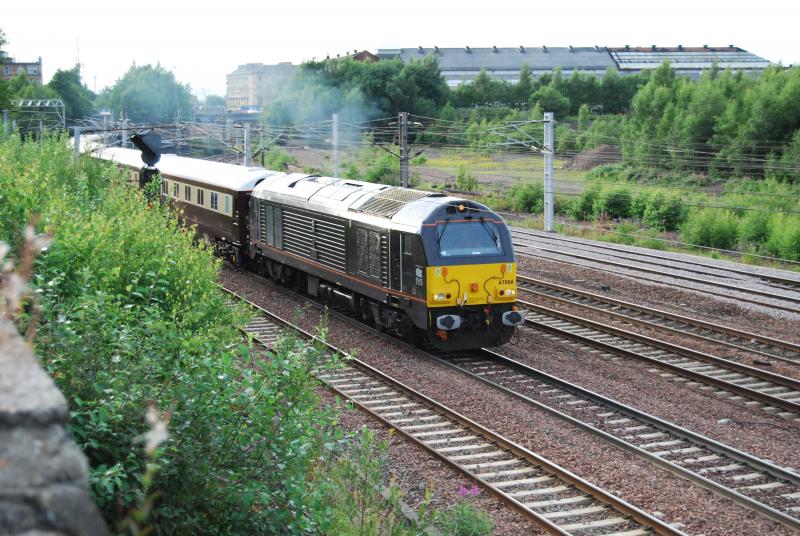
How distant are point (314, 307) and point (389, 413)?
339 inches

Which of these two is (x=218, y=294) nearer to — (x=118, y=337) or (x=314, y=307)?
(x=118, y=337)

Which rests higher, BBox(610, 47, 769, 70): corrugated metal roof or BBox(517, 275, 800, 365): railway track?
BBox(610, 47, 769, 70): corrugated metal roof

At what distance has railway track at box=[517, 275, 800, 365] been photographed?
17438mm

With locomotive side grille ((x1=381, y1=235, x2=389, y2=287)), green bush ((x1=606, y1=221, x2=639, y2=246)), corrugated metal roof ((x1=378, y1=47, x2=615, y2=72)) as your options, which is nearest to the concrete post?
green bush ((x1=606, y1=221, x2=639, y2=246))

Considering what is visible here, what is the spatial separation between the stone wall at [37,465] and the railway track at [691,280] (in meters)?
21.5

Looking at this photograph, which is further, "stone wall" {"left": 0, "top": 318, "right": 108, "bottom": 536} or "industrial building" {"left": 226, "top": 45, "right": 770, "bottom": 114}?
"industrial building" {"left": 226, "top": 45, "right": 770, "bottom": 114}

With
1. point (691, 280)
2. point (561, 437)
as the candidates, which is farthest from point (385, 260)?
point (691, 280)

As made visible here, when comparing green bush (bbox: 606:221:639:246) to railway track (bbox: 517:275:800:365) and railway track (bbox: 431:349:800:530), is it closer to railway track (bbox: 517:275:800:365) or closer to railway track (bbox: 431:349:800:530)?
railway track (bbox: 517:275:800:365)

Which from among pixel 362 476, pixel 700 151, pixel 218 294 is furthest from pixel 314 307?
pixel 700 151

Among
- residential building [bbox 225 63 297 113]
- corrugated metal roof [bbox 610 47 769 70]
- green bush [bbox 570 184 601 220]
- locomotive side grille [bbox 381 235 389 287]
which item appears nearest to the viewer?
locomotive side grille [bbox 381 235 389 287]

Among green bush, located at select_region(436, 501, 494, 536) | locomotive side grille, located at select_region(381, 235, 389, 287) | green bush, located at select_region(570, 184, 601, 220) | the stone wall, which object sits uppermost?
the stone wall

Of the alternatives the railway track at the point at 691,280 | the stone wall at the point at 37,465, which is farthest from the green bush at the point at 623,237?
the stone wall at the point at 37,465

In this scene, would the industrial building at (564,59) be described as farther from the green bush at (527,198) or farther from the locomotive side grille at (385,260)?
the locomotive side grille at (385,260)

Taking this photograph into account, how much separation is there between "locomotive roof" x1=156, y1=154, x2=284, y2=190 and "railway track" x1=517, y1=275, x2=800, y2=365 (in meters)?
8.51
